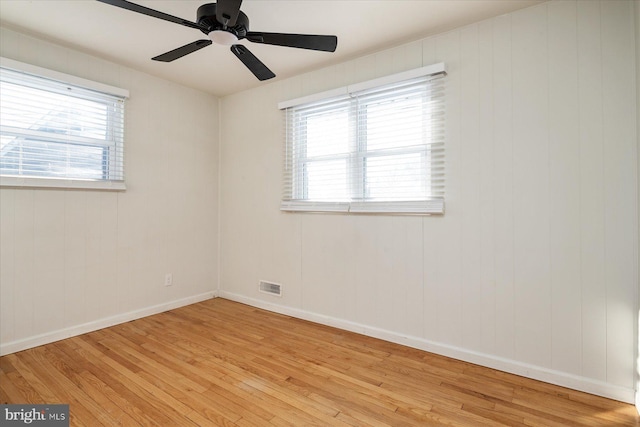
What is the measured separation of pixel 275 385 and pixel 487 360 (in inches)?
61.1

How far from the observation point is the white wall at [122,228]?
2.64m

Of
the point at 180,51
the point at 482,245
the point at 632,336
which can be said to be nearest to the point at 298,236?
the point at 482,245

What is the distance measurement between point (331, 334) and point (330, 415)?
1.18 m

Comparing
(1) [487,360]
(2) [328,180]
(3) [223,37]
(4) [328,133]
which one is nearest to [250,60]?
(3) [223,37]

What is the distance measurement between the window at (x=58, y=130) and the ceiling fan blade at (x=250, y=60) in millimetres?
1754

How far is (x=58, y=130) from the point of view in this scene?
282cm

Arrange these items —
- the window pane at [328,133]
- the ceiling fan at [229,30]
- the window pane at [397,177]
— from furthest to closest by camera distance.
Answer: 1. the window pane at [328,133]
2. the window pane at [397,177]
3. the ceiling fan at [229,30]

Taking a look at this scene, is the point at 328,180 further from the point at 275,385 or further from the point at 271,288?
the point at 275,385

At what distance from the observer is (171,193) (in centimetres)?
370

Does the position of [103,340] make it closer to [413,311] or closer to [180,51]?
[180,51]

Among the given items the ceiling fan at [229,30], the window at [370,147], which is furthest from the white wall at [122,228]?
the ceiling fan at [229,30]

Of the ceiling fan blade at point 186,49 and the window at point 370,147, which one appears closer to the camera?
the ceiling fan blade at point 186,49

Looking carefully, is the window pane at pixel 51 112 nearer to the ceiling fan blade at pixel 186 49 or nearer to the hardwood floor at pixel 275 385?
the ceiling fan blade at pixel 186 49

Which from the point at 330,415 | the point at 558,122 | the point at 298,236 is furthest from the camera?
the point at 298,236
